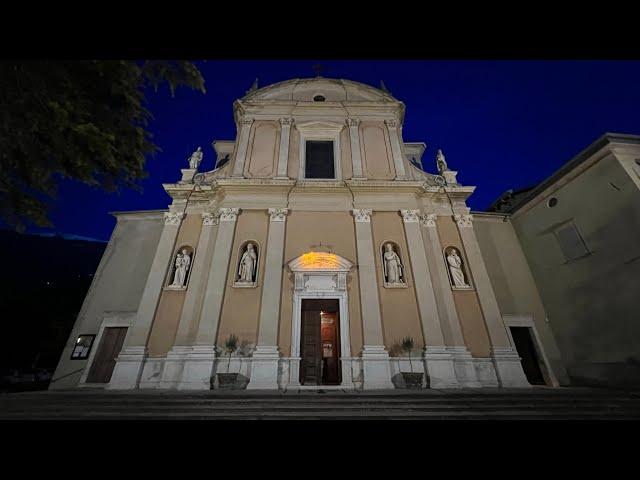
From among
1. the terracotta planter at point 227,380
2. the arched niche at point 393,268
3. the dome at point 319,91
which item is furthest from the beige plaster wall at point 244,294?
the dome at point 319,91

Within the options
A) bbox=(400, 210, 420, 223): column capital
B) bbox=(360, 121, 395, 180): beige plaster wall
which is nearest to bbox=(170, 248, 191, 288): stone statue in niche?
bbox=(360, 121, 395, 180): beige plaster wall

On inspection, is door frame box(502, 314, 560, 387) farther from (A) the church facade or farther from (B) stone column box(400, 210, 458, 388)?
(B) stone column box(400, 210, 458, 388)

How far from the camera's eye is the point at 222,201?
10445 millimetres

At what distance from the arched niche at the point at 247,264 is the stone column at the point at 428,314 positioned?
525 cm

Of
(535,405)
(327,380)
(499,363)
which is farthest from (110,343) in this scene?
(499,363)

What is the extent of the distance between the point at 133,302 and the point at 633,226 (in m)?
15.8

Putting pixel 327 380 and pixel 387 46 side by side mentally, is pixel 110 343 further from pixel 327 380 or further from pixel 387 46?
pixel 387 46

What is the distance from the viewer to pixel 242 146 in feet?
38.5

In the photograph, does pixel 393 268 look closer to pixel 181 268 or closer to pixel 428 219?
pixel 428 219

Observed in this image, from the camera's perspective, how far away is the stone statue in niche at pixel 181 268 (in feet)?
30.8

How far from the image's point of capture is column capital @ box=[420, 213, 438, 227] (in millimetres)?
10555

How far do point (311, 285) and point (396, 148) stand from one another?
7.06 metres
